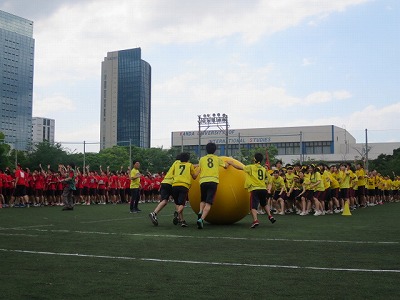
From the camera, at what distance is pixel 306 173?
18188mm

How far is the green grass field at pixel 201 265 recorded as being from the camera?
194 inches

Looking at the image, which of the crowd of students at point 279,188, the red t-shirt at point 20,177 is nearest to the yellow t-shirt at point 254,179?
the crowd of students at point 279,188

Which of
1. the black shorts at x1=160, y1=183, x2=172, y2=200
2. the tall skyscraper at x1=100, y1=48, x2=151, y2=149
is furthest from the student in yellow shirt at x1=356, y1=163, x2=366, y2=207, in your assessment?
the tall skyscraper at x1=100, y1=48, x2=151, y2=149

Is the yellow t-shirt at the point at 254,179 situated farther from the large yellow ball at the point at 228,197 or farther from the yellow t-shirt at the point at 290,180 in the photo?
the yellow t-shirt at the point at 290,180

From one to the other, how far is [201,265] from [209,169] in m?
5.34

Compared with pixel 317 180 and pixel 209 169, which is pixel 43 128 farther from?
pixel 209 169

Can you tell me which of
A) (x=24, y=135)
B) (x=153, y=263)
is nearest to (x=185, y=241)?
(x=153, y=263)

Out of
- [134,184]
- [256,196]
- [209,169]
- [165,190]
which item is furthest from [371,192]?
[209,169]

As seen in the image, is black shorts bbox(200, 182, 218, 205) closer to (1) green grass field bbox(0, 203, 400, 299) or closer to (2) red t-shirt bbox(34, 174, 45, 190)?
(1) green grass field bbox(0, 203, 400, 299)

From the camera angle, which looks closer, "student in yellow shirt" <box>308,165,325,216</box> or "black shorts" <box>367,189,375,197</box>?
"student in yellow shirt" <box>308,165,325,216</box>

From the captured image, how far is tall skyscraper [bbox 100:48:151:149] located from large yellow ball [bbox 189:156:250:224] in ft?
463

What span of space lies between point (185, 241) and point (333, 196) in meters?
11.2

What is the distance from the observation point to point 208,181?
11508mm

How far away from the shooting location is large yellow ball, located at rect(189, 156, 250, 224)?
11992 millimetres
